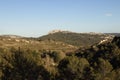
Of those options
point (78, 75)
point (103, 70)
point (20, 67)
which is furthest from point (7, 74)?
point (103, 70)

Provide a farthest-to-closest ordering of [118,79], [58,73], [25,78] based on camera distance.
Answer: [25,78], [58,73], [118,79]

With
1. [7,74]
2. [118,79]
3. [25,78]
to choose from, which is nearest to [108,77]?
[118,79]

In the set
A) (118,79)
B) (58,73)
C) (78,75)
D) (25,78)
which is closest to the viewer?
(118,79)

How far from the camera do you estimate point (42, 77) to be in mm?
56250

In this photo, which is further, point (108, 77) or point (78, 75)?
point (78, 75)

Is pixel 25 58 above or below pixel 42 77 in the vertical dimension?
above

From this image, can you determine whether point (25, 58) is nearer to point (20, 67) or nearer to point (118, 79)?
point (20, 67)

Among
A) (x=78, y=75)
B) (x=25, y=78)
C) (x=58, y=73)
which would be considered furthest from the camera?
(x=25, y=78)

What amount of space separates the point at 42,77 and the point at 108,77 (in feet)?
50.7

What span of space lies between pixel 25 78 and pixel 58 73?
869cm

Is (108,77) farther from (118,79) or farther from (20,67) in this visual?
(20,67)

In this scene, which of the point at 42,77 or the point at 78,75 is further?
the point at 42,77

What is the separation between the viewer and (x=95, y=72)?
48000mm

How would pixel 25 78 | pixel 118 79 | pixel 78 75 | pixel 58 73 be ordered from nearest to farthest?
pixel 118 79 < pixel 78 75 < pixel 58 73 < pixel 25 78
